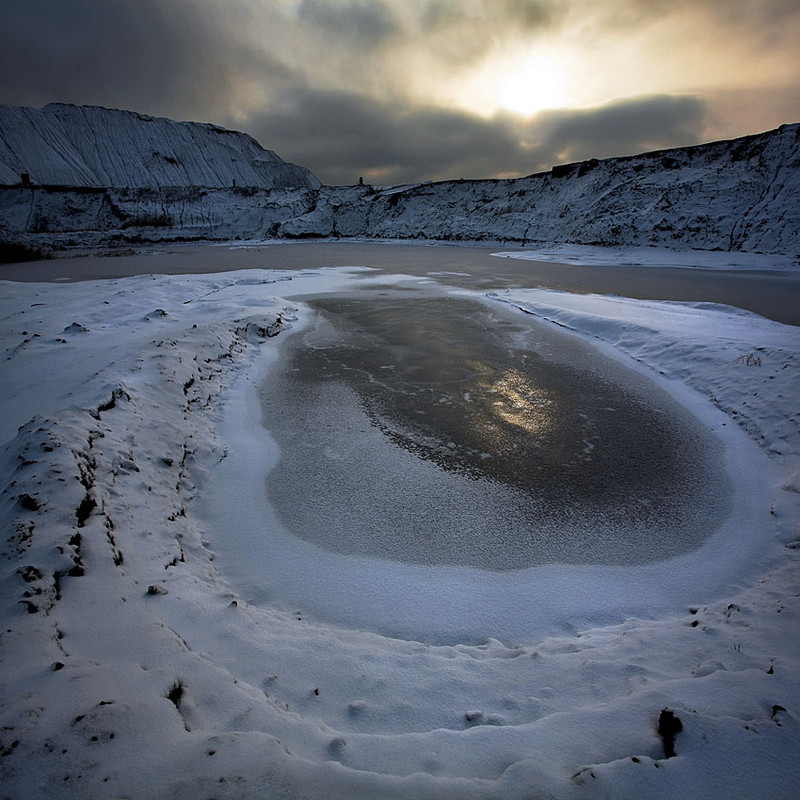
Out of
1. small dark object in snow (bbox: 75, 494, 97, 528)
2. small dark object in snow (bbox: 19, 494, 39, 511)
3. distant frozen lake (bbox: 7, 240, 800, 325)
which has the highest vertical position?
distant frozen lake (bbox: 7, 240, 800, 325)

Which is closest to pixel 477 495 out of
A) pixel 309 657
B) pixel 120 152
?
pixel 309 657

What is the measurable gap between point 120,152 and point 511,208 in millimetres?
67808

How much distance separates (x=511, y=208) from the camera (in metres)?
34.0

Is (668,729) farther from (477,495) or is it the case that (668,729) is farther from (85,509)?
(85,509)

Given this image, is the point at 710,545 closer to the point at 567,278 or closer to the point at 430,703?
the point at 430,703

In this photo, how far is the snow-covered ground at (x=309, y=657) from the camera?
1265 millimetres

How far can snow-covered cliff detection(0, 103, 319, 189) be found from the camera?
202 feet

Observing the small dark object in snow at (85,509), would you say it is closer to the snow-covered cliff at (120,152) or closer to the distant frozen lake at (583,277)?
the distant frozen lake at (583,277)

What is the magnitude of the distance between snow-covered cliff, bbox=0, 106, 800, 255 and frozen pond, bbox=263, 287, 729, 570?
20.3m

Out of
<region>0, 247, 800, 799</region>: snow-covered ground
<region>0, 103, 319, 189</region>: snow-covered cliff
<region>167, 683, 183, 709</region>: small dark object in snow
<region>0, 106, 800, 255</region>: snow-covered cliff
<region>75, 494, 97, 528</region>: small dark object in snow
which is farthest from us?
<region>0, 103, 319, 189</region>: snow-covered cliff

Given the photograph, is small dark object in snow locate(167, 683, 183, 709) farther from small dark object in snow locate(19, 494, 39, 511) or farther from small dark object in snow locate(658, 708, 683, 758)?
small dark object in snow locate(658, 708, 683, 758)

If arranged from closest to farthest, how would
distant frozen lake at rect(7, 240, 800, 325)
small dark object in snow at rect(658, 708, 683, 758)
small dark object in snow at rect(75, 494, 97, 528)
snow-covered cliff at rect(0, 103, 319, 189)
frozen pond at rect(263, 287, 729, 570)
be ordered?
small dark object in snow at rect(658, 708, 683, 758) → small dark object in snow at rect(75, 494, 97, 528) → frozen pond at rect(263, 287, 729, 570) → distant frozen lake at rect(7, 240, 800, 325) → snow-covered cliff at rect(0, 103, 319, 189)

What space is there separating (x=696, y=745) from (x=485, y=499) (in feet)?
6.13

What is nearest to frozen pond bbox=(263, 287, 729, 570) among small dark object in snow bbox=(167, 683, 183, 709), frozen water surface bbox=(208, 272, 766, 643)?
frozen water surface bbox=(208, 272, 766, 643)
